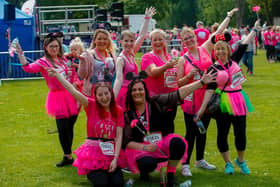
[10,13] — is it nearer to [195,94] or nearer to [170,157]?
[195,94]

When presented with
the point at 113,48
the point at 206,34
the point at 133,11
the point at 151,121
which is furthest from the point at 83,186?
the point at 133,11

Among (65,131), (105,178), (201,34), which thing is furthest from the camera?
(201,34)

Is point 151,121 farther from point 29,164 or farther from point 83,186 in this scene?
point 29,164

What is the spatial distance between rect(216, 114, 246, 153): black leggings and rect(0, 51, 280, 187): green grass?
0.39m

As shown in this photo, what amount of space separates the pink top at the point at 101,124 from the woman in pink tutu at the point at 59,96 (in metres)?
1.23

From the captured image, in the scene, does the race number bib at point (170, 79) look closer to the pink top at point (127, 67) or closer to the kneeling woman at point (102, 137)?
the pink top at point (127, 67)

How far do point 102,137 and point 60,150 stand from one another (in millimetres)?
2525

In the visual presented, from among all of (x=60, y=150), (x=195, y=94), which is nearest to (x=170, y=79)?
(x=195, y=94)

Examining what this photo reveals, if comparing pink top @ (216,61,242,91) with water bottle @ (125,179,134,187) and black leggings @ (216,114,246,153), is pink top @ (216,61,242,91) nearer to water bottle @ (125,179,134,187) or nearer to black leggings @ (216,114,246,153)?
black leggings @ (216,114,246,153)

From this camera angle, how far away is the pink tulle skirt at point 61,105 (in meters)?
6.82

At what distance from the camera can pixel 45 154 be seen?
7.77 metres

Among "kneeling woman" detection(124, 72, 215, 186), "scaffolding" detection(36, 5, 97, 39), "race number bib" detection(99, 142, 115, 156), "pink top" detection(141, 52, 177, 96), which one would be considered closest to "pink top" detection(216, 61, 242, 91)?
"kneeling woman" detection(124, 72, 215, 186)

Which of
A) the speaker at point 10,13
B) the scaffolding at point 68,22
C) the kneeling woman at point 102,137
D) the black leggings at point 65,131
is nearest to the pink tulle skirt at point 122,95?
the kneeling woman at point 102,137

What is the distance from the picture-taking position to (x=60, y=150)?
314 inches
